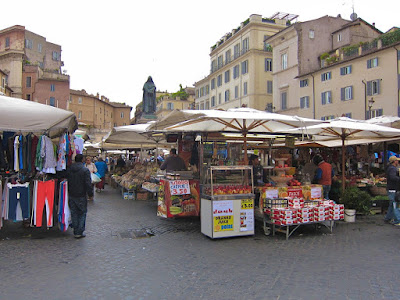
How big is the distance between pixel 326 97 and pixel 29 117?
2745 cm

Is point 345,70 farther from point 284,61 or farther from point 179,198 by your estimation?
point 179,198

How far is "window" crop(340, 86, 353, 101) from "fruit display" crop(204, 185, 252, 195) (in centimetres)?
2381

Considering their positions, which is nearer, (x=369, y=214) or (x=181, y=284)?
(x=181, y=284)

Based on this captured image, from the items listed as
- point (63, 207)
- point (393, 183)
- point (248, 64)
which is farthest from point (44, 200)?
point (248, 64)

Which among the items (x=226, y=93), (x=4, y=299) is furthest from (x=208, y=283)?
(x=226, y=93)

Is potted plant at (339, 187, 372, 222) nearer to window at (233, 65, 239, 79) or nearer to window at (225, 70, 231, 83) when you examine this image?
window at (233, 65, 239, 79)

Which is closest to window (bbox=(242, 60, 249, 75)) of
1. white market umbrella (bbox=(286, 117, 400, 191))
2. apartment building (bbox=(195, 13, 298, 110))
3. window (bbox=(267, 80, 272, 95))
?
apartment building (bbox=(195, 13, 298, 110))

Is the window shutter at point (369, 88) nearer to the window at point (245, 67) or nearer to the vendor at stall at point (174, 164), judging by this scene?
the window at point (245, 67)

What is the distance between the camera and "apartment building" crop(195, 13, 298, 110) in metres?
43.3

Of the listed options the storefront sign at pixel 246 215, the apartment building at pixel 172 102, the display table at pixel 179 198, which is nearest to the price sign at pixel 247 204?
the storefront sign at pixel 246 215

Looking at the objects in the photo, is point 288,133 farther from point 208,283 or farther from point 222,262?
point 208,283

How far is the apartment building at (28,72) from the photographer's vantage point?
4966 centimetres

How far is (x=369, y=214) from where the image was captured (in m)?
9.70

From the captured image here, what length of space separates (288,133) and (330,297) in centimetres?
691
